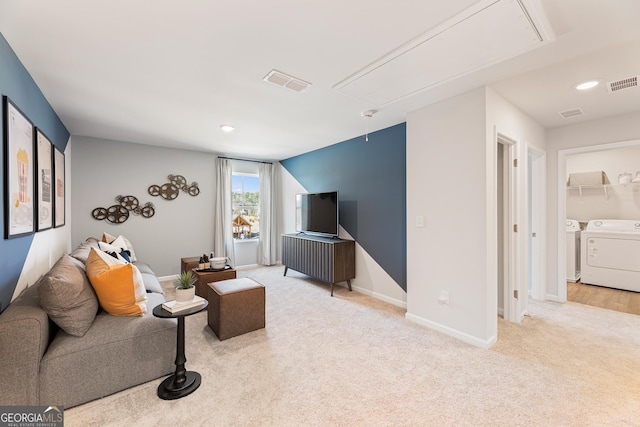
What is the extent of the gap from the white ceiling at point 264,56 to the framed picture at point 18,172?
0.49 m

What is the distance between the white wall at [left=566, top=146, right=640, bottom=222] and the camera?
14.9 feet

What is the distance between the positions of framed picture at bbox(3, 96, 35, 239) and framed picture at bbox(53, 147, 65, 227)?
32.9 inches

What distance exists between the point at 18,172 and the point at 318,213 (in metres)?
3.44

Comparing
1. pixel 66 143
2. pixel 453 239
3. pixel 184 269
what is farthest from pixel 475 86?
pixel 66 143

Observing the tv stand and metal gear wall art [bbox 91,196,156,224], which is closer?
the tv stand

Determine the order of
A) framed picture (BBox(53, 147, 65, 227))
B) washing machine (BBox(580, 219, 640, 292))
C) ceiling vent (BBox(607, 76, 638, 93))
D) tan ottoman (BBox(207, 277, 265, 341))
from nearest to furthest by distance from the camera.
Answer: ceiling vent (BBox(607, 76, 638, 93)) < tan ottoman (BBox(207, 277, 265, 341)) < framed picture (BBox(53, 147, 65, 227)) < washing machine (BBox(580, 219, 640, 292))

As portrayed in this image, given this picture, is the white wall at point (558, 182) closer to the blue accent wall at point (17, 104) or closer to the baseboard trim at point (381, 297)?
the baseboard trim at point (381, 297)

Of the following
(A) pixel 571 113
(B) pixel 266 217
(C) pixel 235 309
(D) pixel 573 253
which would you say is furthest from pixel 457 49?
(B) pixel 266 217

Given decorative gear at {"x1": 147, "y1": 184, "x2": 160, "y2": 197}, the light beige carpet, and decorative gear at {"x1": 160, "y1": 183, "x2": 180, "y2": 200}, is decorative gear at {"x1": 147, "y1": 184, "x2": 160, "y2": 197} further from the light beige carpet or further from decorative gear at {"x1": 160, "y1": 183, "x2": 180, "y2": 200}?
the light beige carpet

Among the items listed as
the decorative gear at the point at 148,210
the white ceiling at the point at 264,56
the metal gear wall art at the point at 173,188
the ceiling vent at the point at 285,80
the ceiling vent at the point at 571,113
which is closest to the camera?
the white ceiling at the point at 264,56

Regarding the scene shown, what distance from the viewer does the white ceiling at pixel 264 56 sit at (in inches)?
60.1

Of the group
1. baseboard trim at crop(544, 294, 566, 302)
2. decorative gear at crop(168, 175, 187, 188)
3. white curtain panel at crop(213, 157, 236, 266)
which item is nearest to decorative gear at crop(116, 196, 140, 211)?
decorative gear at crop(168, 175, 187, 188)

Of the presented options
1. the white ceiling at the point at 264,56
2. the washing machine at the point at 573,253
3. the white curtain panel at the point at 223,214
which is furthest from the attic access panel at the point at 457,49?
the washing machine at the point at 573,253

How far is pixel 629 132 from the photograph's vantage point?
10.4 feet
